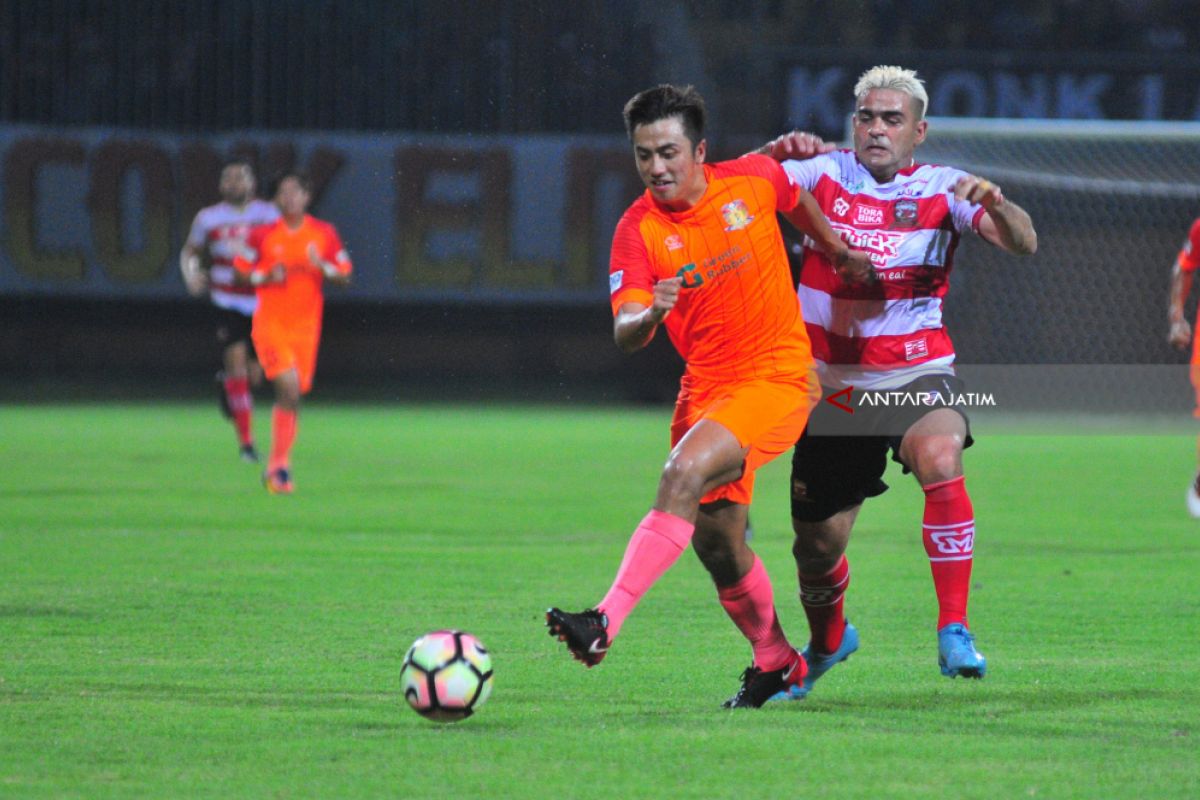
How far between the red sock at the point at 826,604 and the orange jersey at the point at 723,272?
0.64 m

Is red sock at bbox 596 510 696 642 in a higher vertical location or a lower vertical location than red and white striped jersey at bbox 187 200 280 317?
higher

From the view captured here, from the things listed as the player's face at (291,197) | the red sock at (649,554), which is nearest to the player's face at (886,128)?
the red sock at (649,554)

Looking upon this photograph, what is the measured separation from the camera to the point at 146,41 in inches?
859

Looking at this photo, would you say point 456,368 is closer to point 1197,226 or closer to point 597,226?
point 597,226

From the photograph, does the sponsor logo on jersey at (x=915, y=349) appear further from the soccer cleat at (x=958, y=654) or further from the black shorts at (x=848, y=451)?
the soccer cleat at (x=958, y=654)

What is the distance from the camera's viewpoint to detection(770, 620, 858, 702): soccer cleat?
17.0 feet

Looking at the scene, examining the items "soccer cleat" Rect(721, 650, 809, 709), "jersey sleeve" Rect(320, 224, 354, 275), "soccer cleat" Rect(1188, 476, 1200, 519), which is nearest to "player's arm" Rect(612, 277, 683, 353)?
"soccer cleat" Rect(721, 650, 809, 709)

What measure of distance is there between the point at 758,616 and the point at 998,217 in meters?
1.31

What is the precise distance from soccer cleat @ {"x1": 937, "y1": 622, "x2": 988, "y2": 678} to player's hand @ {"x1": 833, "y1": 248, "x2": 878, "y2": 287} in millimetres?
1017

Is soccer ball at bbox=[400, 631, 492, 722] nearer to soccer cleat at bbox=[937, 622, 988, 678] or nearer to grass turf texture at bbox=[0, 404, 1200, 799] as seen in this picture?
grass turf texture at bbox=[0, 404, 1200, 799]

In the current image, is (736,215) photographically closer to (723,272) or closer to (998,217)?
(723,272)

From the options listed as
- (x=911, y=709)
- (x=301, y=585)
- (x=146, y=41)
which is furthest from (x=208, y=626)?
(x=146, y=41)

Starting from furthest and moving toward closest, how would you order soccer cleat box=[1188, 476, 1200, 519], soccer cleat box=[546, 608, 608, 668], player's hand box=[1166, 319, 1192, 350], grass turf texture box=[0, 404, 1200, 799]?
soccer cleat box=[1188, 476, 1200, 519], player's hand box=[1166, 319, 1192, 350], soccer cleat box=[546, 608, 608, 668], grass turf texture box=[0, 404, 1200, 799]

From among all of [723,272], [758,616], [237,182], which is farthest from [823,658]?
[237,182]
